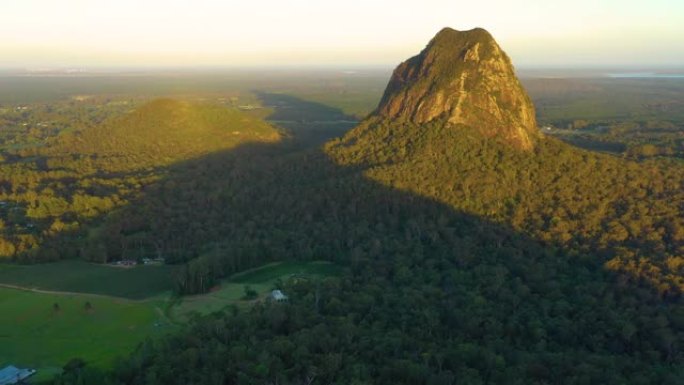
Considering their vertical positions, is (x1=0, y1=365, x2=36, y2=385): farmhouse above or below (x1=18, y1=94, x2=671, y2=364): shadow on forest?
below

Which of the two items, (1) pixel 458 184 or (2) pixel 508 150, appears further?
(2) pixel 508 150

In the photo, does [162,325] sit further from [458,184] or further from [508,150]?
[508,150]

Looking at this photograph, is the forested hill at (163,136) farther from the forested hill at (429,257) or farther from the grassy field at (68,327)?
the grassy field at (68,327)

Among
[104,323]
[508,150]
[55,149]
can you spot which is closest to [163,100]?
[55,149]

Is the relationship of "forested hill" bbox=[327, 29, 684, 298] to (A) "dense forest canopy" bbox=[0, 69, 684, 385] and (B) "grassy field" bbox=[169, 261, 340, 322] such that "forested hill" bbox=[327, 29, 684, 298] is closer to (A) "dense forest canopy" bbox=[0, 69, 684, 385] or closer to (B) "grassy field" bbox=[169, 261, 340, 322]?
(A) "dense forest canopy" bbox=[0, 69, 684, 385]

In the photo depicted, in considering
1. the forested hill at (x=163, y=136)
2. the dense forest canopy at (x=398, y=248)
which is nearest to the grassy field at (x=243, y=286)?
the dense forest canopy at (x=398, y=248)

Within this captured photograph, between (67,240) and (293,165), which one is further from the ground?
(293,165)

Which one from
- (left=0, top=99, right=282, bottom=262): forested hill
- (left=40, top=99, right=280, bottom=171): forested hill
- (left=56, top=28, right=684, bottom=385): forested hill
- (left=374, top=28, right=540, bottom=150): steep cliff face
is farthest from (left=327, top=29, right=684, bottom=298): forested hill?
(left=40, top=99, right=280, bottom=171): forested hill
